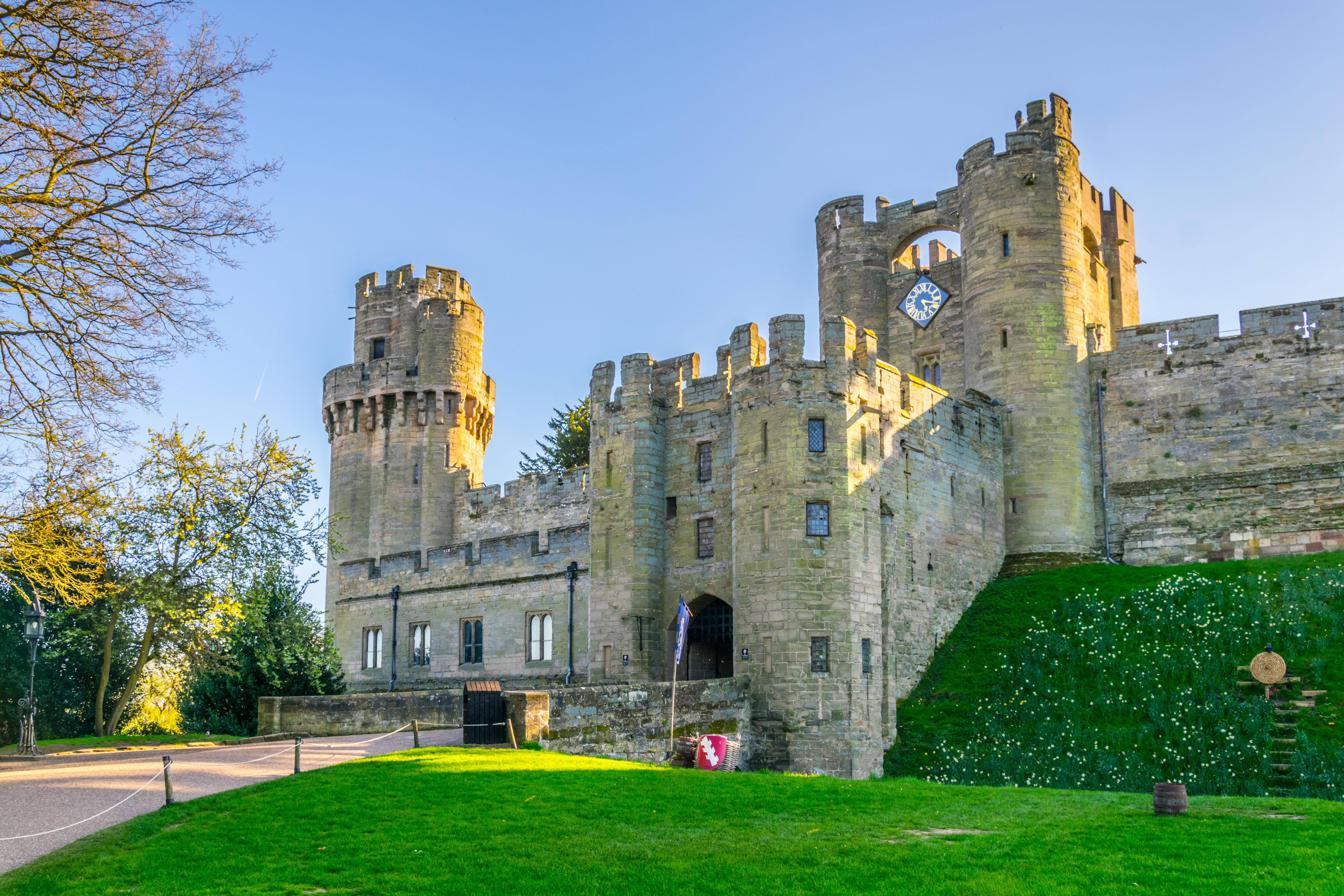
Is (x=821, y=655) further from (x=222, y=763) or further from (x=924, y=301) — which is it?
(x=924, y=301)

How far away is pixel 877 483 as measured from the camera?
92.3 feet

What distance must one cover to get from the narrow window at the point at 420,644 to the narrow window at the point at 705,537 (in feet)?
44.7

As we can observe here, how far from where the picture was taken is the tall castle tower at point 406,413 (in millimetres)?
46750

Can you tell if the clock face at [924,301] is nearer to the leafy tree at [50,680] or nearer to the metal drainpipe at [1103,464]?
the metal drainpipe at [1103,464]

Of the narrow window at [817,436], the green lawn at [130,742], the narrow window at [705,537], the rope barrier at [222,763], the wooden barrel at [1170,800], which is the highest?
the narrow window at [817,436]

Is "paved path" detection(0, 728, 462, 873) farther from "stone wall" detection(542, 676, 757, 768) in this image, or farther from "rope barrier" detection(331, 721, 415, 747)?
"stone wall" detection(542, 676, 757, 768)

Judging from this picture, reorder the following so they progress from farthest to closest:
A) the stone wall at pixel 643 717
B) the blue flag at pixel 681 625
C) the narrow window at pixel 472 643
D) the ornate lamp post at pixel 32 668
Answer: the narrow window at pixel 472 643 < the blue flag at pixel 681 625 < the stone wall at pixel 643 717 < the ornate lamp post at pixel 32 668

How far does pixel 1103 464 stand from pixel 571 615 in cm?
1629

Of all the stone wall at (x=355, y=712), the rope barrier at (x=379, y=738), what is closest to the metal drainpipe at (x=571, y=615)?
the stone wall at (x=355, y=712)

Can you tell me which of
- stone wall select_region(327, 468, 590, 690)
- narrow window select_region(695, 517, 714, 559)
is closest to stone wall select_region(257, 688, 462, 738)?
narrow window select_region(695, 517, 714, 559)

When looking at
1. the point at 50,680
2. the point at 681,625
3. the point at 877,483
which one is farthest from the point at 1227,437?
the point at 50,680

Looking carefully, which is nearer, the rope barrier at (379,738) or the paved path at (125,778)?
the paved path at (125,778)

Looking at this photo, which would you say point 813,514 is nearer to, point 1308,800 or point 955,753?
point 955,753

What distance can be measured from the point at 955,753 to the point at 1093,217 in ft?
74.0
